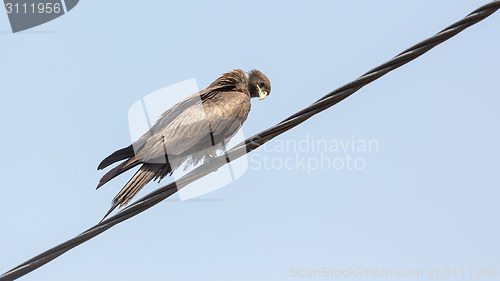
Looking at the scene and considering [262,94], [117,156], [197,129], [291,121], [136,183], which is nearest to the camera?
[291,121]

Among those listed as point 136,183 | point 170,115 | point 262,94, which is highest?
point 170,115

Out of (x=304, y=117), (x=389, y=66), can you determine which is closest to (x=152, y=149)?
(x=304, y=117)

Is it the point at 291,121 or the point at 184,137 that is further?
the point at 184,137

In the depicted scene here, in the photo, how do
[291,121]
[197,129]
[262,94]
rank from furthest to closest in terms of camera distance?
[262,94], [197,129], [291,121]

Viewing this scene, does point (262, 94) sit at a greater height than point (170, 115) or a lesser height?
lesser

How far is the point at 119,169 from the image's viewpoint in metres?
5.49

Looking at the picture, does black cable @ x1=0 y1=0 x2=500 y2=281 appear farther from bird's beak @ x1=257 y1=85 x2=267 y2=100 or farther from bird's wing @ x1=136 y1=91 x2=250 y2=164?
bird's beak @ x1=257 y1=85 x2=267 y2=100

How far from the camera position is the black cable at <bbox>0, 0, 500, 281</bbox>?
3.99 m

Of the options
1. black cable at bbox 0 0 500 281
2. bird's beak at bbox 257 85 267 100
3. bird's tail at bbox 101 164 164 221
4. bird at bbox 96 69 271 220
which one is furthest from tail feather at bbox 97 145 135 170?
bird's beak at bbox 257 85 267 100

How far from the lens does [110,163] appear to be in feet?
18.8

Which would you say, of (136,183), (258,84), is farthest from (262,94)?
(136,183)

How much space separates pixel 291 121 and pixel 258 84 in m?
3.33

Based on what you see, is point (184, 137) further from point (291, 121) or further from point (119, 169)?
point (291, 121)

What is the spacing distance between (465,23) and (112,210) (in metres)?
2.84
